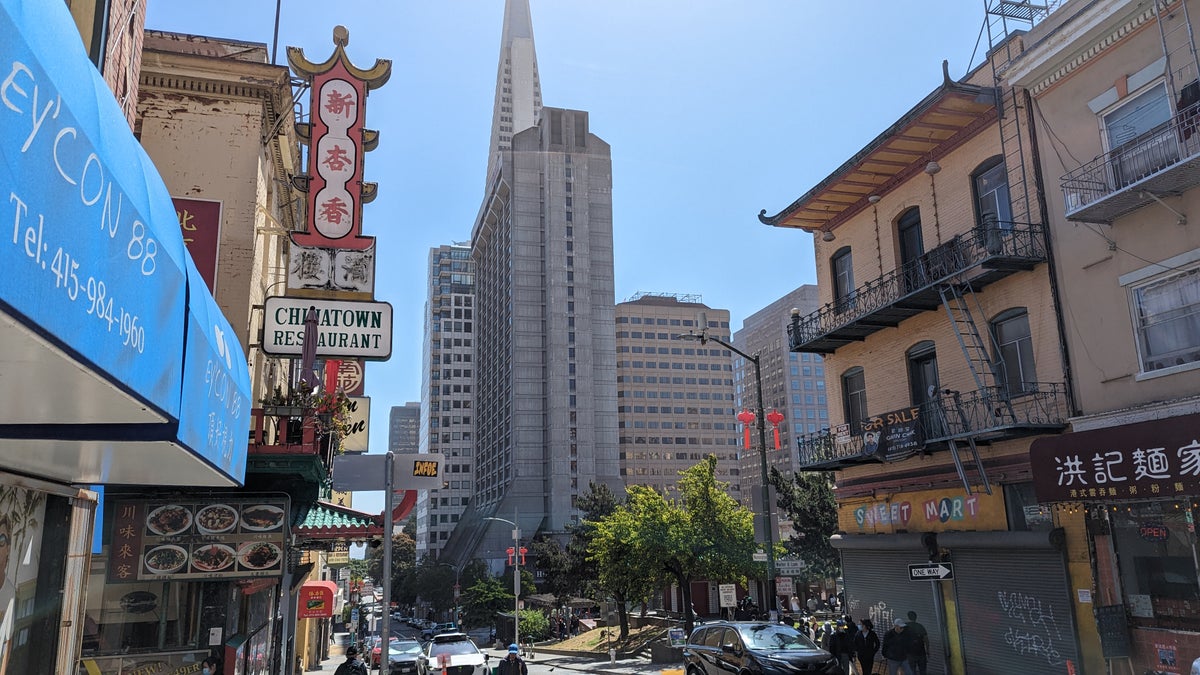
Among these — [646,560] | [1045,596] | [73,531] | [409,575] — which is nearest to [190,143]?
[73,531]

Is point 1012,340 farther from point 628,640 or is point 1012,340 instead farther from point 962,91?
point 628,640

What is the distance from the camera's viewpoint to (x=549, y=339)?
405 feet

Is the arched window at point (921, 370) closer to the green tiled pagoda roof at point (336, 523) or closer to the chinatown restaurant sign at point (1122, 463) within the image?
the chinatown restaurant sign at point (1122, 463)

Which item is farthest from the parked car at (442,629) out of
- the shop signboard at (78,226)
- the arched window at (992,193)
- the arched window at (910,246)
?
Answer: the shop signboard at (78,226)

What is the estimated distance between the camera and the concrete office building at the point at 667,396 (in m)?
152

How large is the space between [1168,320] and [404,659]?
2420 centimetres

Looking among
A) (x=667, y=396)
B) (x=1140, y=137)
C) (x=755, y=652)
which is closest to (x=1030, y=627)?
(x=755, y=652)

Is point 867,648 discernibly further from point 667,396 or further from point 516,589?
point 667,396

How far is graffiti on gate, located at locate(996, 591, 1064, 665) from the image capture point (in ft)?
53.9

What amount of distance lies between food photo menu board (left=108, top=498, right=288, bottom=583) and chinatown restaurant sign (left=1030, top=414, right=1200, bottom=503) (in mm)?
13503

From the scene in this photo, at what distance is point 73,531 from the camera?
703 centimetres

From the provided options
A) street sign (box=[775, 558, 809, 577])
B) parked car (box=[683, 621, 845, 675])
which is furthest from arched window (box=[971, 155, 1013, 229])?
parked car (box=[683, 621, 845, 675])

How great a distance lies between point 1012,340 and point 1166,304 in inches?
149

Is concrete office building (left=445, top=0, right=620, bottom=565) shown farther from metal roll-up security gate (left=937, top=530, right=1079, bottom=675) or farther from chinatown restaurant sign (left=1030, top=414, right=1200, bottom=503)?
chinatown restaurant sign (left=1030, top=414, right=1200, bottom=503)
